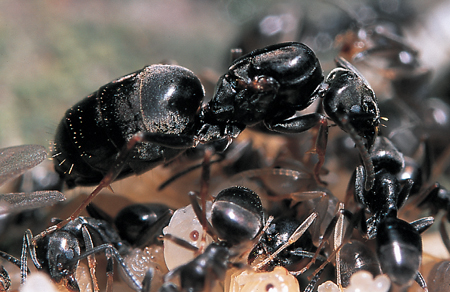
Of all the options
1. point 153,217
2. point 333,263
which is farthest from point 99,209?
point 333,263

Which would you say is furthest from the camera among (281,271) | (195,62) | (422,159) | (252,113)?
(195,62)

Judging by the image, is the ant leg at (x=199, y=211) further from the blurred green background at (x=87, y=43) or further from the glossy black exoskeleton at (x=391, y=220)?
the blurred green background at (x=87, y=43)

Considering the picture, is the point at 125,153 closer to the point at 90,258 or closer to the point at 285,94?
the point at 90,258

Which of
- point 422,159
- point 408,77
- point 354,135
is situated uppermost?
point 354,135

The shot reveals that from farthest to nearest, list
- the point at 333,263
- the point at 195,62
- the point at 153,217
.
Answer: the point at 195,62 < the point at 153,217 < the point at 333,263

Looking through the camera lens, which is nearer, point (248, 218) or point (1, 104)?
point (248, 218)

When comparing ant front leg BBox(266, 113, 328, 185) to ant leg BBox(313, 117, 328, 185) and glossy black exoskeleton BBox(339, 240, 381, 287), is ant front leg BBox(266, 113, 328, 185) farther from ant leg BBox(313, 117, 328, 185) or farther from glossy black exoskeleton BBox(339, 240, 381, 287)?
glossy black exoskeleton BBox(339, 240, 381, 287)

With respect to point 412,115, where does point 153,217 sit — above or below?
above

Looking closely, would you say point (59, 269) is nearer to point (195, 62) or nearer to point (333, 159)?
point (333, 159)

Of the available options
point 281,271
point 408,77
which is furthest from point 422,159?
point 281,271
